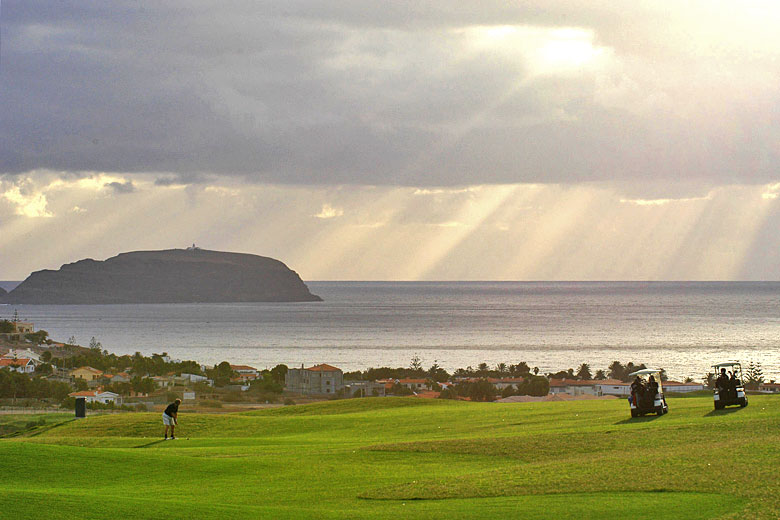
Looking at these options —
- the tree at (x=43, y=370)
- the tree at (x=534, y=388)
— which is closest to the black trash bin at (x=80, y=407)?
the tree at (x=534, y=388)

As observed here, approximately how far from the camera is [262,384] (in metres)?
80.4

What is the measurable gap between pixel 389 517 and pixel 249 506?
272cm

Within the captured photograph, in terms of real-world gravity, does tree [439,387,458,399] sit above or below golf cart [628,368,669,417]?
below

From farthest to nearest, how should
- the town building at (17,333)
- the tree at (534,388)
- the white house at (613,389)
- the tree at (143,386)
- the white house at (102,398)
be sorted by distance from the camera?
the town building at (17,333)
the tree at (143,386)
the tree at (534,388)
the white house at (613,389)
the white house at (102,398)

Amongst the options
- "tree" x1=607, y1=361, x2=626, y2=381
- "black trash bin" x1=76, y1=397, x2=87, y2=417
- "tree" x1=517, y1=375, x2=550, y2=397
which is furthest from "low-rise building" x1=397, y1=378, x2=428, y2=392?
"black trash bin" x1=76, y1=397, x2=87, y2=417

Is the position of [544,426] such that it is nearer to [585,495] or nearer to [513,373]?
[585,495]

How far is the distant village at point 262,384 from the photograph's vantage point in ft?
218

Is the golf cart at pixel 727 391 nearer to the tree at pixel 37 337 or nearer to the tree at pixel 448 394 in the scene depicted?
the tree at pixel 448 394

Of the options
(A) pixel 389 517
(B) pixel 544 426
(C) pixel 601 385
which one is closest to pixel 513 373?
(C) pixel 601 385

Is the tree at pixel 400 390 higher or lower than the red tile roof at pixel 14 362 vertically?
lower

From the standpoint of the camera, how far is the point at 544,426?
2586 centimetres

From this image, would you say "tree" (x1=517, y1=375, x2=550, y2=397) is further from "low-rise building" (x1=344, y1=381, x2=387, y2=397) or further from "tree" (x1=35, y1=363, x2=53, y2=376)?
"tree" (x1=35, y1=363, x2=53, y2=376)

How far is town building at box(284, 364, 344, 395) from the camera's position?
3179 inches

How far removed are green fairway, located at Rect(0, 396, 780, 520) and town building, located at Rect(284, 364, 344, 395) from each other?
5114cm
